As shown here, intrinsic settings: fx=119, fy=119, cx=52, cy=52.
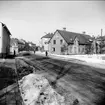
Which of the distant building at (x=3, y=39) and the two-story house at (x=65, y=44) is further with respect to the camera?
the two-story house at (x=65, y=44)

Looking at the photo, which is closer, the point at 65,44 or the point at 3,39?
the point at 3,39

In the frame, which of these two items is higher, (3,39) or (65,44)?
(3,39)

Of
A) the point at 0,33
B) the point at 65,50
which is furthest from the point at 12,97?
the point at 65,50

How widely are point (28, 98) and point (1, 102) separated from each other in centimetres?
105

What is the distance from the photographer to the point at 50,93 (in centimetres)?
530

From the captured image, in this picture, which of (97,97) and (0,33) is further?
(0,33)

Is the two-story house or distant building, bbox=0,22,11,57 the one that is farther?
the two-story house

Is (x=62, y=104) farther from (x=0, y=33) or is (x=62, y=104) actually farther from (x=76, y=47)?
(x=76, y=47)

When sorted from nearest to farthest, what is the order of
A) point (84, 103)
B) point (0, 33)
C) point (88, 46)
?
point (84, 103), point (0, 33), point (88, 46)

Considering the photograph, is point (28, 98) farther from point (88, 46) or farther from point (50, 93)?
point (88, 46)

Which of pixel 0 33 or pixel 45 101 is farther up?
pixel 0 33

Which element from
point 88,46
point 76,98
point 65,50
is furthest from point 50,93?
point 88,46

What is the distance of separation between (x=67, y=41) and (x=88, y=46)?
11284 millimetres

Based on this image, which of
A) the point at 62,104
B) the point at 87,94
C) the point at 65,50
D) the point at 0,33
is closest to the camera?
the point at 62,104
